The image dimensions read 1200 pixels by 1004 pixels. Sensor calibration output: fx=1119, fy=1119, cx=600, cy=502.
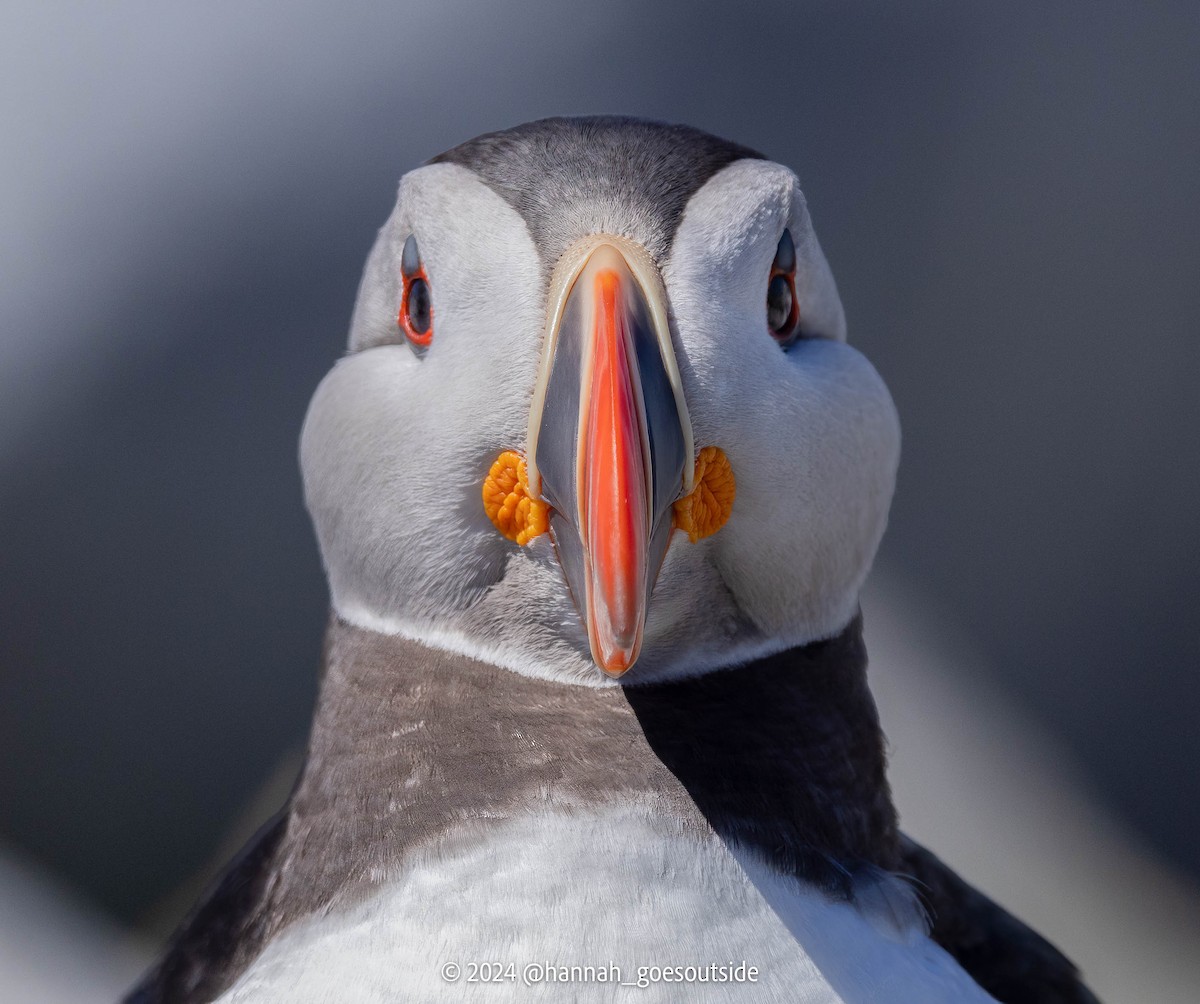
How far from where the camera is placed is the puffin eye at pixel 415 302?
1.42 meters

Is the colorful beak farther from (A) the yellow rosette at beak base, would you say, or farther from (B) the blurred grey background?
(B) the blurred grey background

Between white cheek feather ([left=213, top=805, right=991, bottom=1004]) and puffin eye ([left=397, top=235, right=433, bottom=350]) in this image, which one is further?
puffin eye ([left=397, top=235, right=433, bottom=350])

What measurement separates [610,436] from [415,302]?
0.46m

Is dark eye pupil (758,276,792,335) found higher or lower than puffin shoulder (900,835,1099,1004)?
higher

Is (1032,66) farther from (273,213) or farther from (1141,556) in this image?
(273,213)

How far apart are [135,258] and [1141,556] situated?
3.39m

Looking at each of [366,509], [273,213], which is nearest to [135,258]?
[273,213]

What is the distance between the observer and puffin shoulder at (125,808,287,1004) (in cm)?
146

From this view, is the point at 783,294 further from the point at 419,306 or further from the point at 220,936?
the point at 220,936

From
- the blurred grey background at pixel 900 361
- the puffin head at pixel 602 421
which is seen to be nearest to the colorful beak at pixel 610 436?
the puffin head at pixel 602 421

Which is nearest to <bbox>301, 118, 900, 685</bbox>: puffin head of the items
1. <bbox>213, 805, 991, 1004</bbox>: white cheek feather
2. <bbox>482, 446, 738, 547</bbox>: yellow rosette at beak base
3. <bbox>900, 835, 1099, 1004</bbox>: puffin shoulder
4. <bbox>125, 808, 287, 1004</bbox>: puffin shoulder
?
<bbox>482, 446, 738, 547</bbox>: yellow rosette at beak base

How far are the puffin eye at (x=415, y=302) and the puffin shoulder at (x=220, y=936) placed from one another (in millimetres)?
724

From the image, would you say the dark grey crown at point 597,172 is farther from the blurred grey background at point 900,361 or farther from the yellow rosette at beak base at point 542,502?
the blurred grey background at point 900,361

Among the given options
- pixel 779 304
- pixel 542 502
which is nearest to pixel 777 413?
pixel 779 304
